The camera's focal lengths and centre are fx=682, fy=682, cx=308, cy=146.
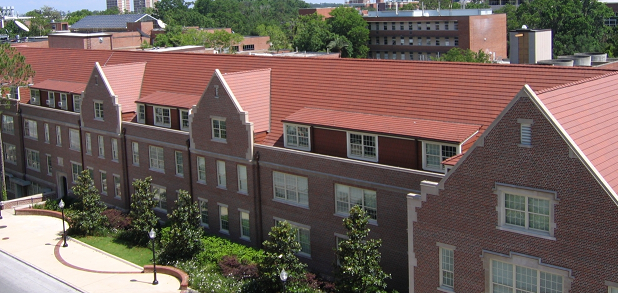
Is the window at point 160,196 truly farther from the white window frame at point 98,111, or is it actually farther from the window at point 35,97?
the window at point 35,97

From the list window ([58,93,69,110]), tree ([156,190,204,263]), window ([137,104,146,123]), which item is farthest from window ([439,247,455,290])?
window ([58,93,69,110])

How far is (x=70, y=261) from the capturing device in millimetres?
40375

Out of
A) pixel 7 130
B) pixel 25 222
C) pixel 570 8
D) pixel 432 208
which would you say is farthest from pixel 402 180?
pixel 570 8

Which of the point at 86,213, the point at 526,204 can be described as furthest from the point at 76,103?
the point at 526,204

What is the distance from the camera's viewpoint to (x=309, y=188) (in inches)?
1385

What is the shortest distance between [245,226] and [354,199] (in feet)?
29.0

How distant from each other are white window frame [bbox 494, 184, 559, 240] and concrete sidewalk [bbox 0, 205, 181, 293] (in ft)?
59.8

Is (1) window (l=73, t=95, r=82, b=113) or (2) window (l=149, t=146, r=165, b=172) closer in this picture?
(2) window (l=149, t=146, r=165, b=172)

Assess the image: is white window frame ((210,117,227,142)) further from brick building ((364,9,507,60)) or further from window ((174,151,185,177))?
brick building ((364,9,507,60))

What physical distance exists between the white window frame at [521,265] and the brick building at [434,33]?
91.5 meters

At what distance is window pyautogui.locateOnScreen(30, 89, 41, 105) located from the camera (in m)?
58.3

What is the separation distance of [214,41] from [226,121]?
316ft

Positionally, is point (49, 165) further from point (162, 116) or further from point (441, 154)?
point (441, 154)

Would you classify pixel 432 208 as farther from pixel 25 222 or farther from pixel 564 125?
pixel 25 222
